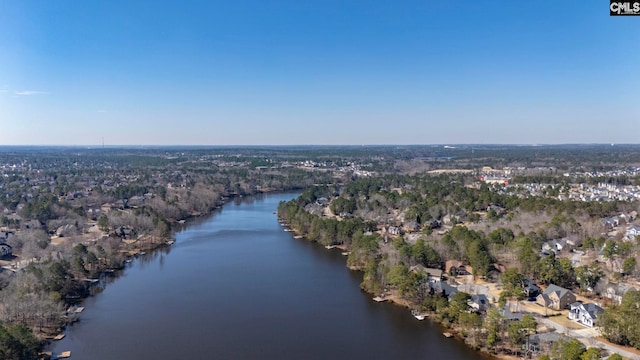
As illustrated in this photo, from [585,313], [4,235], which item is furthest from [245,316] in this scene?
[4,235]

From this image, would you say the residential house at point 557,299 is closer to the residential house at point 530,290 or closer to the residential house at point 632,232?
the residential house at point 530,290

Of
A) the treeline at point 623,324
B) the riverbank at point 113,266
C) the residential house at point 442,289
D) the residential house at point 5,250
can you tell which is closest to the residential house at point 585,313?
the treeline at point 623,324

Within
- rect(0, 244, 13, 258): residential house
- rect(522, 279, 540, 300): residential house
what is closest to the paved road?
rect(522, 279, 540, 300): residential house

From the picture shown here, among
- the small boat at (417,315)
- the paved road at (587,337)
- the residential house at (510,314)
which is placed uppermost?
the residential house at (510,314)

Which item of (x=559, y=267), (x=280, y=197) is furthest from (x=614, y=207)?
(x=280, y=197)

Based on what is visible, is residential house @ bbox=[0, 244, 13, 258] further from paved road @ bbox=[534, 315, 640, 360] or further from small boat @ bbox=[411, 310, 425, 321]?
paved road @ bbox=[534, 315, 640, 360]

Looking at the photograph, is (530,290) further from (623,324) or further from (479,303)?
(623,324)
